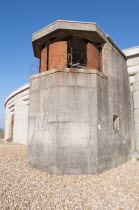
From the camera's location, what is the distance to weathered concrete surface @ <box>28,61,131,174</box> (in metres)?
5.82

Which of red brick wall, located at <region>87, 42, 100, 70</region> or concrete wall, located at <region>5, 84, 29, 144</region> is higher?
red brick wall, located at <region>87, 42, 100, 70</region>

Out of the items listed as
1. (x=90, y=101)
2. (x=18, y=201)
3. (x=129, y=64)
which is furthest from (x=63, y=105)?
(x=129, y=64)

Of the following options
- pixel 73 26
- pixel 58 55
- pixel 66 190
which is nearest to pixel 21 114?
pixel 58 55

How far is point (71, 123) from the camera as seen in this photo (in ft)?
19.7

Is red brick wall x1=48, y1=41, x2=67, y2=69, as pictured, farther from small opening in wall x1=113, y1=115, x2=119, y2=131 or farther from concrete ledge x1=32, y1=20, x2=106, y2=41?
small opening in wall x1=113, y1=115, x2=119, y2=131

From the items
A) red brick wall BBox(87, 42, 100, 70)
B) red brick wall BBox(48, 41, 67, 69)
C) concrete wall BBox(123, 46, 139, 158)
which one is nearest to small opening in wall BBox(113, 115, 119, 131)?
concrete wall BBox(123, 46, 139, 158)

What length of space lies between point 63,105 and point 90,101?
1073 millimetres

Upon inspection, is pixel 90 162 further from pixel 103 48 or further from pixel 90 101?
pixel 103 48

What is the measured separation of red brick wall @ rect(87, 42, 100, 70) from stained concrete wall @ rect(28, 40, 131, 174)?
0.68 metres

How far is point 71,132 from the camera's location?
5.95 metres

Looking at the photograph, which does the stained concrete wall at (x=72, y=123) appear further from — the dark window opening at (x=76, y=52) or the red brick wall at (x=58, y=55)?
the dark window opening at (x=76, y=52)

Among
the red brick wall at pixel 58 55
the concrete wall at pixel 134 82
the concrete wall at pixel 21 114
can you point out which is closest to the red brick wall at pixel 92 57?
the red brick wall at pixel 58 55

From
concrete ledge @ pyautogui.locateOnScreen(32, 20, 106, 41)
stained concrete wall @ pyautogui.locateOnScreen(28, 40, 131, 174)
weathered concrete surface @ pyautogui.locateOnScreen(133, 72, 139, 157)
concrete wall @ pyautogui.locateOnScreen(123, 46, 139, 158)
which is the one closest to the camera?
stained concrete wall @ pyautogui.locateOnScreen(28, 40, 131, 174)

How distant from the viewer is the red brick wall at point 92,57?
282 inches
